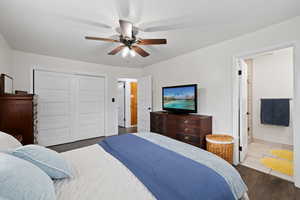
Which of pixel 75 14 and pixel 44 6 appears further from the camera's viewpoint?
pixel 75 14

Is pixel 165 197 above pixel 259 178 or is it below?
above

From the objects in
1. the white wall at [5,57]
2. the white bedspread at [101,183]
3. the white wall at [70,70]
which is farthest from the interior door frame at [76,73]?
the white bedspread at [101,183]

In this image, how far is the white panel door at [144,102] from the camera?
4.36 metres

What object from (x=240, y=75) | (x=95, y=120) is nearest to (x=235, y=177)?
(x=240, y=75)

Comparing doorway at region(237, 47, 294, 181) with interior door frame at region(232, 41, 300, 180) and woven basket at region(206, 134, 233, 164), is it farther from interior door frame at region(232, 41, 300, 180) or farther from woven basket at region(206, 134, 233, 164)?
woven basket at region(206, 134, 233, 164)

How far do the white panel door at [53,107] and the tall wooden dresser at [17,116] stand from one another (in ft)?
4.53

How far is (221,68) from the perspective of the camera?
275 cm

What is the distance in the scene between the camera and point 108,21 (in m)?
1.93

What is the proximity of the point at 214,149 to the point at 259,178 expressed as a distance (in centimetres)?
71

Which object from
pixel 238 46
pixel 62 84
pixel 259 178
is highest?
pixel 238 46

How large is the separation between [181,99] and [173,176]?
2306 millimetres

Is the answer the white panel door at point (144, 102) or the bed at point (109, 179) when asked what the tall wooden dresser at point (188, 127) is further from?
the bed at point (109, 179)

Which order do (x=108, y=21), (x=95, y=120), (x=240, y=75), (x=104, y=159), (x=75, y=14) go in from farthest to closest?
(x=95, y=120) < (x=240, y=75) < (x=108, y=21) < (x=75, y=14) < (x=104, y=159)

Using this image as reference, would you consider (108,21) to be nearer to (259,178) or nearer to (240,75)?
(240,75)
